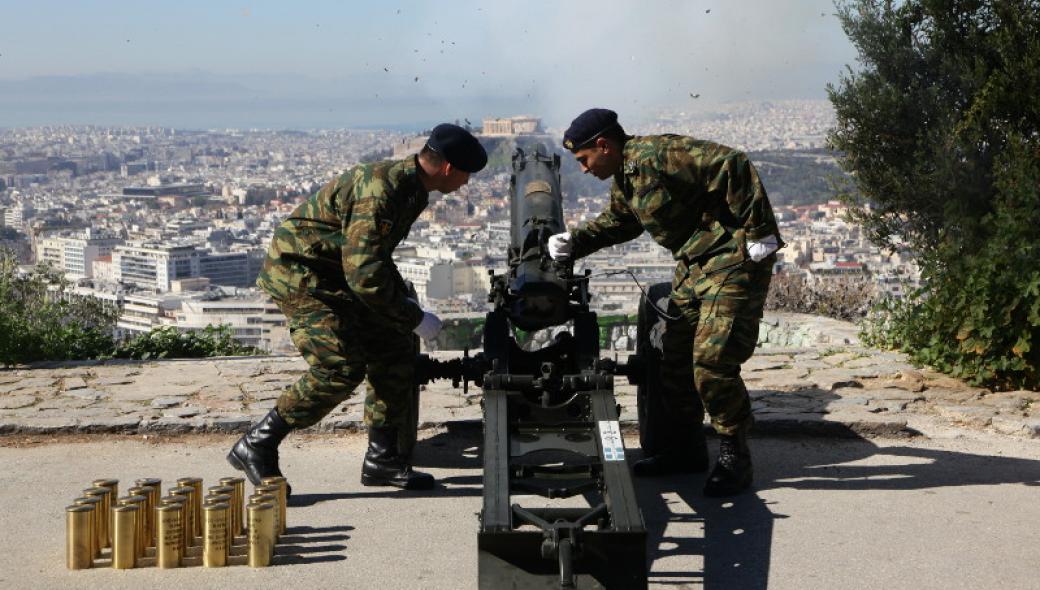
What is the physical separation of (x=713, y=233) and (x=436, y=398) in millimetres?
3160

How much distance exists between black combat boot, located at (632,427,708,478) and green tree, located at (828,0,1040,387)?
2910 mm

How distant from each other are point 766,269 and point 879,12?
8.88 m

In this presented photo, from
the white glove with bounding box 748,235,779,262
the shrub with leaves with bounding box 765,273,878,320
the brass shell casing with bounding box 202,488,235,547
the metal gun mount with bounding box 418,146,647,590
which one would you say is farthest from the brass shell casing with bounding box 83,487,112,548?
the shrub with leaves with bounding box 765,273,878,320

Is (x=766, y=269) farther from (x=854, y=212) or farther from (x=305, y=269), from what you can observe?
(x=854, y=212)

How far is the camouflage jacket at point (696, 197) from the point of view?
6.49 m

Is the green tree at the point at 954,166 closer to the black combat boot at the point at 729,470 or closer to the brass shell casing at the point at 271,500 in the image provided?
the black combat boot at the point at 729,470

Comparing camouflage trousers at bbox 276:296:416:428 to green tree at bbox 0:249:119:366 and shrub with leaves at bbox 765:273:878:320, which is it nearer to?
green tree at bbox 0:249:119:366

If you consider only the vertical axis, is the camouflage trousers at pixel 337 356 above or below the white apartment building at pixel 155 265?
above

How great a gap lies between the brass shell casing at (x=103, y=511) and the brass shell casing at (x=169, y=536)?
11.2 inches

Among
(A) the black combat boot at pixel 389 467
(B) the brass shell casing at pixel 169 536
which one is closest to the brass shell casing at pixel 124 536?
(B) the brass shell casing at pixel 169 536

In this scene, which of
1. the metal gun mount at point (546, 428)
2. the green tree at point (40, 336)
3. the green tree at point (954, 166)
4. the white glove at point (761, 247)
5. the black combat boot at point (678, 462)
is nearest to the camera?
the metal gun mount at point (546, 428)

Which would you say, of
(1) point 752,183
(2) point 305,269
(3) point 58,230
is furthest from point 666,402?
(3) point 58,230

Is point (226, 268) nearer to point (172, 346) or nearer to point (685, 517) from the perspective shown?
point (172, 346)

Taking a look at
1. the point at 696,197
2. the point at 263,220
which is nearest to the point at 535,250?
the point at 696,197
